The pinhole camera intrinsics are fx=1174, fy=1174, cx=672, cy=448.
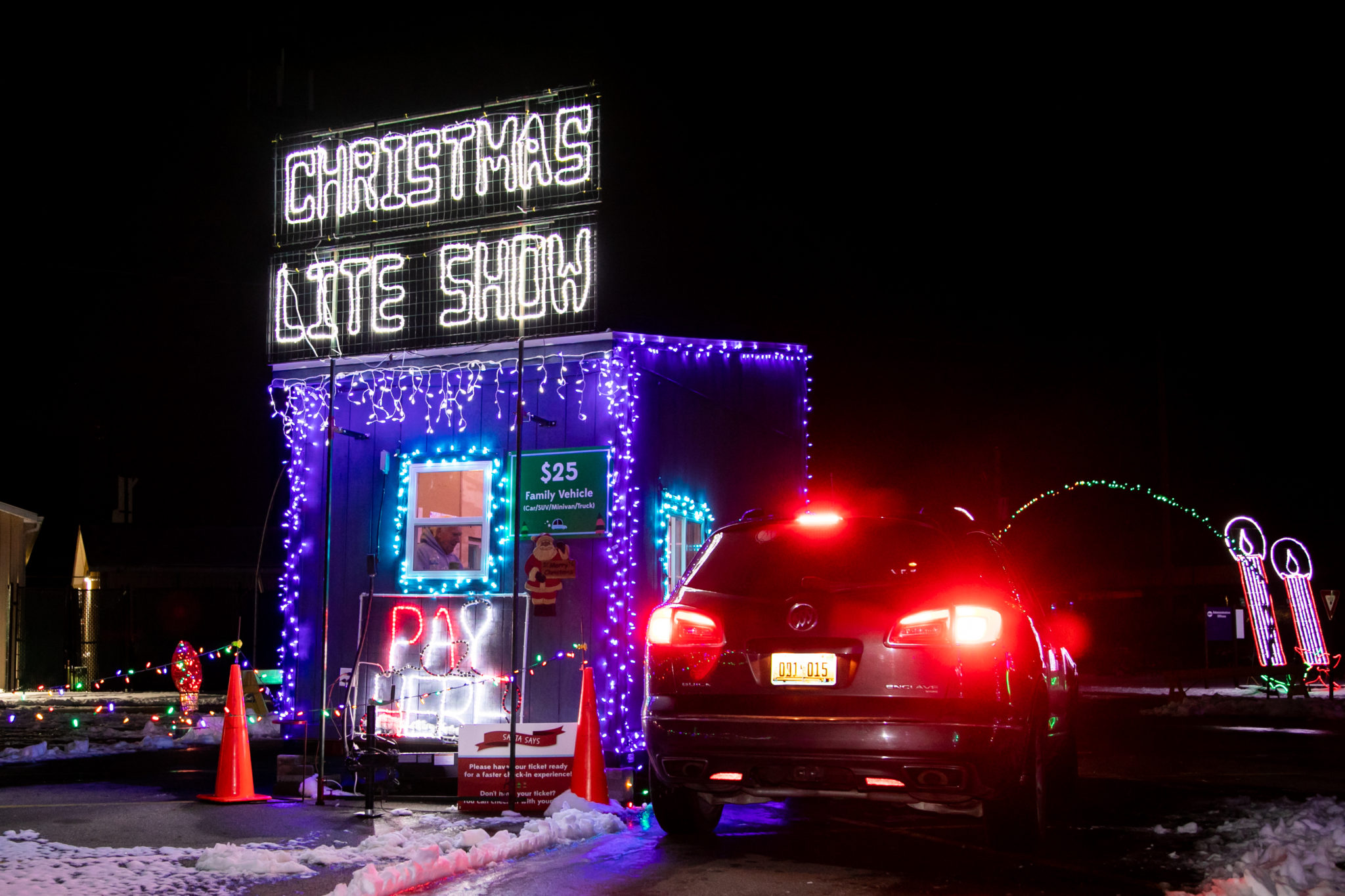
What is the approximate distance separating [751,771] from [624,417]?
17.7 feet

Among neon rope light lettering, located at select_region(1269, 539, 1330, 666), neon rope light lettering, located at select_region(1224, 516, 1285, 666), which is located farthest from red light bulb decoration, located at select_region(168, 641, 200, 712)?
neon rope light lettering, located at select_region(1269, 539, 1330, 666)

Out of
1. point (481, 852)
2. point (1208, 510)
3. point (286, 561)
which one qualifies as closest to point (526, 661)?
point (286, 561)

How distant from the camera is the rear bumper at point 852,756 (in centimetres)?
548

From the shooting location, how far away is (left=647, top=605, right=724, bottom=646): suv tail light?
600 centimetres

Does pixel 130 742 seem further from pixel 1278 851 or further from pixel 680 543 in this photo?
pixel 1278 851

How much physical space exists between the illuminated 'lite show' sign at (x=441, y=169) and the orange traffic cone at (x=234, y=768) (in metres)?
5.39

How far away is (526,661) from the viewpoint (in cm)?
1081

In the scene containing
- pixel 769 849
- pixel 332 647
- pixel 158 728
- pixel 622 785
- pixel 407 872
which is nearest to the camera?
pixel 407 872

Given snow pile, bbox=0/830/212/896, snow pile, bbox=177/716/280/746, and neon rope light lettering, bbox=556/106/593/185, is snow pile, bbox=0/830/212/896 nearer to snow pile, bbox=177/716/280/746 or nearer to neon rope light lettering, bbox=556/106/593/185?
neon rope light lettering, bbox=556/106/593/185

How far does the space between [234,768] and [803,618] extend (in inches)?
190

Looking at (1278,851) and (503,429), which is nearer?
(1278,851)

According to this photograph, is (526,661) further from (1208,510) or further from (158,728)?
(1208,510)

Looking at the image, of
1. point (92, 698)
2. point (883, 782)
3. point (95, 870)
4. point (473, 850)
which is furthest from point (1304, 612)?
point (92, 698)

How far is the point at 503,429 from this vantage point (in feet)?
36.9
